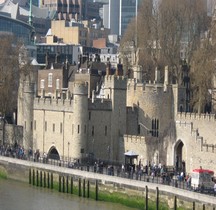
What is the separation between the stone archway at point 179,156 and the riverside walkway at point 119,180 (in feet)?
19.9

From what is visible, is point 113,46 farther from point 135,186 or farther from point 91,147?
point 135,186

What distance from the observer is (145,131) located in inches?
2657

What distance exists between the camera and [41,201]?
→ 56.7 m

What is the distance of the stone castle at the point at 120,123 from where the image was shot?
62.1m

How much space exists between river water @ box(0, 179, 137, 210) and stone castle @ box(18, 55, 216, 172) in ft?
17.0

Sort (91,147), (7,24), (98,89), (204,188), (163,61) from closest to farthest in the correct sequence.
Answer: (204,188) → (91,147) → (98,89) → (163,61) → (7,24)

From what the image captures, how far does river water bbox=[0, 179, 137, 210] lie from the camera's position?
54.5m

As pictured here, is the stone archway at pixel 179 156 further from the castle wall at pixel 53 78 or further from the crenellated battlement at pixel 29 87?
the castle wall at pixel 53 78

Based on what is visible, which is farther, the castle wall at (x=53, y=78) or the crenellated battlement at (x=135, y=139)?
the castle wall at (x=53, y=78)

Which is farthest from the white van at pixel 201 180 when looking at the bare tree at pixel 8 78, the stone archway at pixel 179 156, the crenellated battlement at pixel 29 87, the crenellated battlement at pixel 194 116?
the bare tree at pixel 8 78

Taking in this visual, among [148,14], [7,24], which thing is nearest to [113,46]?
[7,24]

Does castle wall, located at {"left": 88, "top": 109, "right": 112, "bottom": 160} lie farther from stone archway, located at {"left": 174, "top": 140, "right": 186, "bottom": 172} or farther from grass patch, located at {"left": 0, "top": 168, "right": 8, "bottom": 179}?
grass patch, located at {"left": 0, "top": 168, "right": 8, "bottom": 179}

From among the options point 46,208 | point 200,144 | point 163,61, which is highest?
point 163,61

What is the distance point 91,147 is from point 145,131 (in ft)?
15.9
